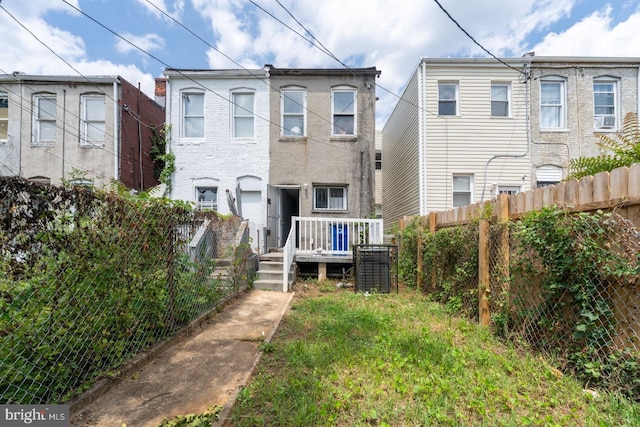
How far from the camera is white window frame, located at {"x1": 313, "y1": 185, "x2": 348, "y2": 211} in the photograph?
32.4 feet

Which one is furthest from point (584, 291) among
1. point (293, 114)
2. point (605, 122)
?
point (605, 122)

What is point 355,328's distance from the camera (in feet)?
13.3

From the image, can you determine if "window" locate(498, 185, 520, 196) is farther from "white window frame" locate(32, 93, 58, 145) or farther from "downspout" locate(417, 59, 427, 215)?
"white window frame" locate(32, 93, 58, 145)

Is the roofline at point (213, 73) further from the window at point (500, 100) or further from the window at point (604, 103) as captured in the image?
the window at point (604, 103)

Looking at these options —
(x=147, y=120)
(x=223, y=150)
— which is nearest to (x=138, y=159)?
(x=147, y=120)

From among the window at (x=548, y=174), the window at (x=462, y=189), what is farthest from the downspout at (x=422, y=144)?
the window at (x=548, y=174)

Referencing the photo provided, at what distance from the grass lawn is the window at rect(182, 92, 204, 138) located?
332 inches

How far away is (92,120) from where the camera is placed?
34.2 ft

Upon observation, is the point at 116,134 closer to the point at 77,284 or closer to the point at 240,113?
the point at 240,113

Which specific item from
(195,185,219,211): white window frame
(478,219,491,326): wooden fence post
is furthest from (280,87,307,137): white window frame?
(478,219,491,326): wooden fence post

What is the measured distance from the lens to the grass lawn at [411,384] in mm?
2146

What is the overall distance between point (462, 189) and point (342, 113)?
4.67 metres

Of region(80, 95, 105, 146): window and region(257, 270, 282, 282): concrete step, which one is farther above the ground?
region(80, 95, 105, 146): window

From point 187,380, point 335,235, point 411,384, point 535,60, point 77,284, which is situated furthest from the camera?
point 535,60
